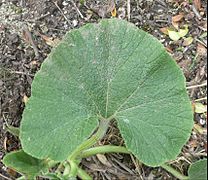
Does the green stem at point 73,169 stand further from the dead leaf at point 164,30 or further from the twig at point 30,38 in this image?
the dead leaf at point 164,30

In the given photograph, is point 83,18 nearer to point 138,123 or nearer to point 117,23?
point 117,23

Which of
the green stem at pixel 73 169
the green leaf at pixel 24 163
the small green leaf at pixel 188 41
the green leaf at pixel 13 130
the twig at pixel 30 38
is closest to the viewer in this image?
the green leaf at pixel 24 163

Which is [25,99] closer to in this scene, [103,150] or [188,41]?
[103,150]

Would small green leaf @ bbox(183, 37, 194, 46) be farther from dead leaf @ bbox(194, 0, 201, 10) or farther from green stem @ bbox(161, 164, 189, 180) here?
green stem @ bbox(161, 164, 189, 180)

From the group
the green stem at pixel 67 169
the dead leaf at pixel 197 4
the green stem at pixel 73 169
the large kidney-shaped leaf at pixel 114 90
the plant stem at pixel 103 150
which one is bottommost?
the green stem at pixel 67 169

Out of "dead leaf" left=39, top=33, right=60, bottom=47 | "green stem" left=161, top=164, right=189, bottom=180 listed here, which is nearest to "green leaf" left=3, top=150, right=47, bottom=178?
"green stem" left=161, top=164, right=189, bottom=180

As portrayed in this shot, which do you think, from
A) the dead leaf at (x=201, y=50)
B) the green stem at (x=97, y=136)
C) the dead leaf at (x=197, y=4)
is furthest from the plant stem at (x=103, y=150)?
the dead leaf at (x=197, y=4)
